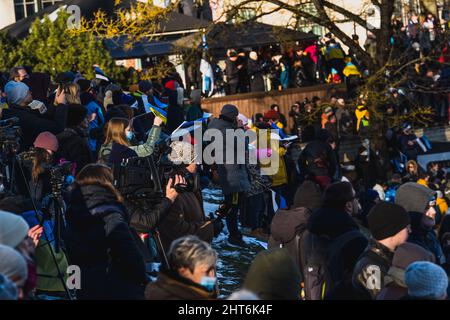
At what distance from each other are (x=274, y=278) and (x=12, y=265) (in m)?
1.80

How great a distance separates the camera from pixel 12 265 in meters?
5.73

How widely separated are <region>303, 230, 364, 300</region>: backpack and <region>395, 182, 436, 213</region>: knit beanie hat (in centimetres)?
142

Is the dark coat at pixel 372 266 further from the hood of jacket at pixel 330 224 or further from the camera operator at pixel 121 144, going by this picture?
the camera operator at pixel 121 144

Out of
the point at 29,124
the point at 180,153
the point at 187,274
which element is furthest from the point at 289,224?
the point at 29,124

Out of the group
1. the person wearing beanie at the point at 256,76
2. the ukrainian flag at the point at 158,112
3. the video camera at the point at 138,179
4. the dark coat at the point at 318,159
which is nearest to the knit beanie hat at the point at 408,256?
the video camera at the point at 138,179

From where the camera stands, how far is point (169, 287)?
664 cm

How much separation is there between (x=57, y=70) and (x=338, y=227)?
13.1m

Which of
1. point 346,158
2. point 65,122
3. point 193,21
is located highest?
point 193,21

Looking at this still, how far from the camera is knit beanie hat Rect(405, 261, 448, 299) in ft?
22.4

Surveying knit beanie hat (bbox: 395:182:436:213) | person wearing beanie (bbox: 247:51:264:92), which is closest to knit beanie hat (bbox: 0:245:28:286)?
knit beanie hat (bbox: 395:182:436:213)

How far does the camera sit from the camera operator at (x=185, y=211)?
31.9 ft

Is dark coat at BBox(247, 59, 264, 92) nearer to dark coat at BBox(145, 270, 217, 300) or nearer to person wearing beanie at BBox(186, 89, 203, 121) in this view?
person wearing beanie at BBox(186, 89, 203, 121)

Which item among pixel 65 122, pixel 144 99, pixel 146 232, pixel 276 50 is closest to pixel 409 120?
pixel 276 50
